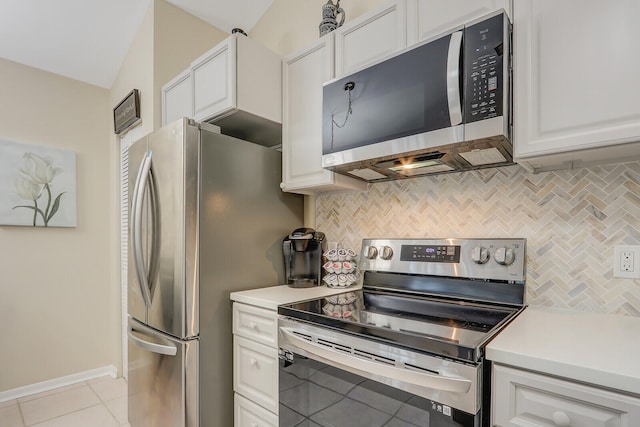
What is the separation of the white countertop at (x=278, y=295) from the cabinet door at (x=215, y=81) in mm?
980

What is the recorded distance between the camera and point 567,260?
1.32m

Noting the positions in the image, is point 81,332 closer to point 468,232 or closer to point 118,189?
point 118,189

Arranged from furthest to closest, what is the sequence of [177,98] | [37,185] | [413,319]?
1. [37,185]
2. [177,98]
3. [413,319]

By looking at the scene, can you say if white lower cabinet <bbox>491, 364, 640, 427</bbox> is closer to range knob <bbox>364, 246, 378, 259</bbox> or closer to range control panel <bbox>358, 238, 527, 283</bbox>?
range control panel <bbox>358, 238, 527, 283</bbox>

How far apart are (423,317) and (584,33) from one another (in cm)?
106

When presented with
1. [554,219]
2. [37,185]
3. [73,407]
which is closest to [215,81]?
[554,219]

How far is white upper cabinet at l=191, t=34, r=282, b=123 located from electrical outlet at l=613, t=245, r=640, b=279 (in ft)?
5.45

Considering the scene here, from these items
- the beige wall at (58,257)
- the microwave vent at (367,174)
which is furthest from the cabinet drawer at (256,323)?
the beige wall at (58,257)

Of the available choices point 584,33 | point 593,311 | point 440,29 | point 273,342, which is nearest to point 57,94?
point 273,342

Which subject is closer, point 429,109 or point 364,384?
point 364,384

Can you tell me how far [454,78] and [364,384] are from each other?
44.1 inches

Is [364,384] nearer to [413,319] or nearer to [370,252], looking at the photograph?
[413,319]

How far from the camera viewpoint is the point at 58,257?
2.86m

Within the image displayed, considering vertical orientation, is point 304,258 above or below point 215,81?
below
